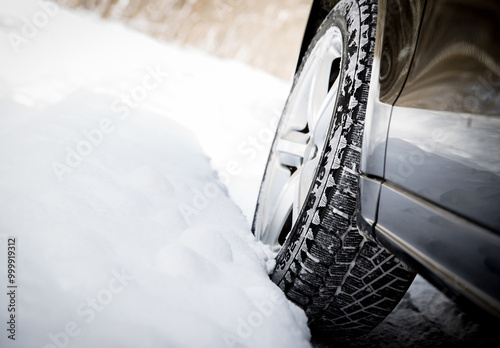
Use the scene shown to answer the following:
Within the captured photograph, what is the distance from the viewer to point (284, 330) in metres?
0.79

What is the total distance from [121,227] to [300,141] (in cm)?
81

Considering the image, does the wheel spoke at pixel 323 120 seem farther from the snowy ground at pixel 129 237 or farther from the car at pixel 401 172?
the snowy ground at pixel 129 237

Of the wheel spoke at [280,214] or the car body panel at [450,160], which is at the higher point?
the car body panel at [450,160]

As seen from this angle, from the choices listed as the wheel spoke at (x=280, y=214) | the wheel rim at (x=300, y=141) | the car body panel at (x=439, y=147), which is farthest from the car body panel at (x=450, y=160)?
the wheel spoke at (x=280, y=214)

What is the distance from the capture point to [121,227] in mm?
905

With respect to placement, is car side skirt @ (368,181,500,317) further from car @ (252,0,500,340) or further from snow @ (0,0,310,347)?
snow @ (0,0,310,347)

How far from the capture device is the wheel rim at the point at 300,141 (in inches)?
41.6

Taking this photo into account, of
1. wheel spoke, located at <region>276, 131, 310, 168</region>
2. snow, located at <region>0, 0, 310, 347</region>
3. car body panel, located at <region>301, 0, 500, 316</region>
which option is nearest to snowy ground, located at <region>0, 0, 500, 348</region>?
snow, located at <region>0, 0, 310, 347</region>

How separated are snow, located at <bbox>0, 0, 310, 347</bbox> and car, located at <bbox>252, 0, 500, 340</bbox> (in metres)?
0.19

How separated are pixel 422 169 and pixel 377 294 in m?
0.43

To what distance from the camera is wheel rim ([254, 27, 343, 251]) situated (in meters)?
1.06

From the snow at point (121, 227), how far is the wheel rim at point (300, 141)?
Result: 0.44ft

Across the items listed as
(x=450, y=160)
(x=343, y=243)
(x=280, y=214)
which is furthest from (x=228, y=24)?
(x=450, y=160)

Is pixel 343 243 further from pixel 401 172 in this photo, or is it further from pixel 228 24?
pixel 228 24
